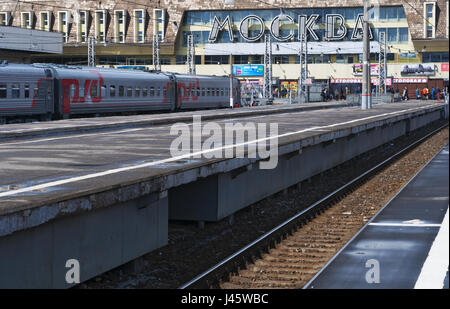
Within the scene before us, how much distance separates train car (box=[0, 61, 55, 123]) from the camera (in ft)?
111

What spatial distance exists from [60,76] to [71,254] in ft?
97.7

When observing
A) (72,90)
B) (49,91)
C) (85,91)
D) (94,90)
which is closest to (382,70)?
(94,90)

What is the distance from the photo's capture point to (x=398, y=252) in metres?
11.8

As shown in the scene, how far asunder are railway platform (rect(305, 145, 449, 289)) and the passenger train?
21821 millimetres

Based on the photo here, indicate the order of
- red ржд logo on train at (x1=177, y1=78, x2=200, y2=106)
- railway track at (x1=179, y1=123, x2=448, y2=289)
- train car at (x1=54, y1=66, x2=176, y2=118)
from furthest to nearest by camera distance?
red ржд logo on train at (x1=177, y1=78, x2=200, y2=106) < train car at (x1=54, y1=66, x2=176, y2=118) < railway track at (x1=179, y1=123, x2=448, y2=289)

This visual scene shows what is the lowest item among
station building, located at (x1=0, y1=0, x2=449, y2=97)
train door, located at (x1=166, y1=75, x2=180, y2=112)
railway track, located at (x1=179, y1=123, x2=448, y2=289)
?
railway track, located at (x1=179, y1=123, x2=448, y2=289)

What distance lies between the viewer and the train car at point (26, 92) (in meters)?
34.0

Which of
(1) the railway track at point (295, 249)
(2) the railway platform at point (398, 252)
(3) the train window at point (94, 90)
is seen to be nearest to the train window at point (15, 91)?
(3) the train window at point (94, 90)

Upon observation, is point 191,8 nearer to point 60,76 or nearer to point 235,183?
point 60,76

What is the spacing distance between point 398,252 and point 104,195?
5.06 meters

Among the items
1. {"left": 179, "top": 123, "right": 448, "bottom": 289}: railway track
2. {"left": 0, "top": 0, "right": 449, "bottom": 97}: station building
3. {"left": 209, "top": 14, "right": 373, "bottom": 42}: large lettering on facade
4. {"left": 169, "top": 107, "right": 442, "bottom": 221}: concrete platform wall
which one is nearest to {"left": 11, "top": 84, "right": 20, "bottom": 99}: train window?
{"left": 169, "top": 107, "right": 442, "bottom": 221}: concrete platform wall

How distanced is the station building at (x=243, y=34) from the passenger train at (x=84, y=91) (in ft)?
180

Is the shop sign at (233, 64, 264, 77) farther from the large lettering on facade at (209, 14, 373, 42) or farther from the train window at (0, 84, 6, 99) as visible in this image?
the train window at (0, 84, 6, 99)
